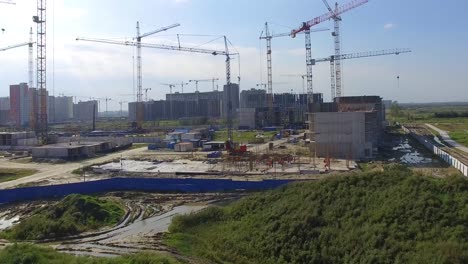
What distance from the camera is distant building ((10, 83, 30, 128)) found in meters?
102

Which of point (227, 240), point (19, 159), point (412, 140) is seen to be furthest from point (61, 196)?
point (412, 140)

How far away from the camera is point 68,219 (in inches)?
642

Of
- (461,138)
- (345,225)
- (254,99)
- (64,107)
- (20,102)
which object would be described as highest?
(64,107)

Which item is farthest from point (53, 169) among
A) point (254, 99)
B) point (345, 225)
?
point (254, 99)

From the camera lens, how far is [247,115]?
69500 mm

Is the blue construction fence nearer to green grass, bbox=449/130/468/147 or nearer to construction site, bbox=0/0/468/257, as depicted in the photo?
construction site, bbox=0/0/468/257

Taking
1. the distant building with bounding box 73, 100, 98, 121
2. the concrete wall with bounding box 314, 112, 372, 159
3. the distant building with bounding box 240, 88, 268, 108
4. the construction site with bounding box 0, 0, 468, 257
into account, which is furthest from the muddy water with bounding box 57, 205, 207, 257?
the distant building with bounding box 73, 100, 98, 121

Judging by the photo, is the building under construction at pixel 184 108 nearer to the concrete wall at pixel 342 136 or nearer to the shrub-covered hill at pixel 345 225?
the concrete wall at pixel 342 136

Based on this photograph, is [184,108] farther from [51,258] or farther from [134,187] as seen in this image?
[51,258]

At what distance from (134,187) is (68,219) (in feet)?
23.1

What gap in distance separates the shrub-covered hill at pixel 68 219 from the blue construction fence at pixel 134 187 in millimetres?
3190

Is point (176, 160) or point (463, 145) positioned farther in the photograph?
point (463, 145)

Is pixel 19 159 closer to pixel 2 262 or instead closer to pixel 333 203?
pixel 2 262

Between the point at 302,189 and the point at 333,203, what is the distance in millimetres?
1740
